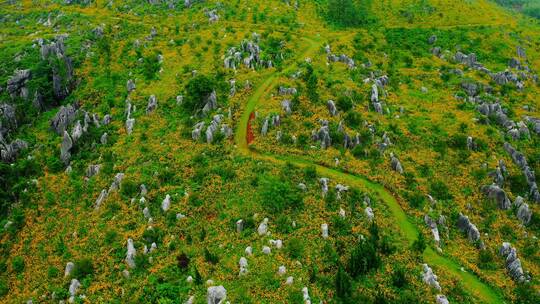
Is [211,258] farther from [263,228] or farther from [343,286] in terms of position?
[343,286]

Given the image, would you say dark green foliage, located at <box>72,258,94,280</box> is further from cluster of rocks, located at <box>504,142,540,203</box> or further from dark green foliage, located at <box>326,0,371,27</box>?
dark green foliage, located at <box>326,0,371,27</box>

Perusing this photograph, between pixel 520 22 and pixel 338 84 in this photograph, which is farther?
pixel 520 22

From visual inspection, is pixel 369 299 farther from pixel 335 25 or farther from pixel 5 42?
Result: pixel 5 42

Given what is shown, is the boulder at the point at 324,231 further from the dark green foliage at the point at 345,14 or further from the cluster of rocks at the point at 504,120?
the dark green foliage at the point at 345,14

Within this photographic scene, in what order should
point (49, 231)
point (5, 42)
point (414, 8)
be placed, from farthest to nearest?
1. point (414, 8)
2. point (5, 42)
3. point (49, 231)

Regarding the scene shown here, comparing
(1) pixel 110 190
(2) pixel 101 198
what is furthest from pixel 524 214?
(2) pixel 101 198

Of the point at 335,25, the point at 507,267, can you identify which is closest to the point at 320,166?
the point at 507,267
